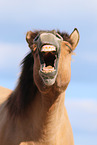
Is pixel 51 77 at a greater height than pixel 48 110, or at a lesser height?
greater

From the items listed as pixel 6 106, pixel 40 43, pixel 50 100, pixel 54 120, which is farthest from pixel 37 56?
pixel 6 106

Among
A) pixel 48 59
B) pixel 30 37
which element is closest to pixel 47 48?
pixel 48 59

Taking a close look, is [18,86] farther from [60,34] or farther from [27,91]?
[60,34]

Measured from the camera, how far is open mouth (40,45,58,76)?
15.3ft

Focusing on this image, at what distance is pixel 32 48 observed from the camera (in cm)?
529

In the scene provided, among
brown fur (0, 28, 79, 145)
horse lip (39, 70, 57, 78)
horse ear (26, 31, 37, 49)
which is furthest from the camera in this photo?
horse ear (26, 31, 37, 49)

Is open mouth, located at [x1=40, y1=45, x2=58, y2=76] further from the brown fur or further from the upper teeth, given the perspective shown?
the brown fur

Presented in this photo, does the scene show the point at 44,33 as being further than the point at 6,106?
No

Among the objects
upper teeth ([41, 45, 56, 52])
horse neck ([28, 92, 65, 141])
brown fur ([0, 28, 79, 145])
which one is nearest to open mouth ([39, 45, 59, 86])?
upper teeth ([41, 45, 56, 52])

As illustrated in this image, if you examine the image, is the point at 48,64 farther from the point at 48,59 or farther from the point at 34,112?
the point at 34,112

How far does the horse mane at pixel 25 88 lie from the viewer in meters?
5.46

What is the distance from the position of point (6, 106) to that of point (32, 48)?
1.25 metres

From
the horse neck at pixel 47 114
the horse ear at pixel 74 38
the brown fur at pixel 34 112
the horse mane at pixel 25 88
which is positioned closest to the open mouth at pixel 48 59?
the brown fur at pixel 34 112

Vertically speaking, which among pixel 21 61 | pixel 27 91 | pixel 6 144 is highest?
pixel 21 61
